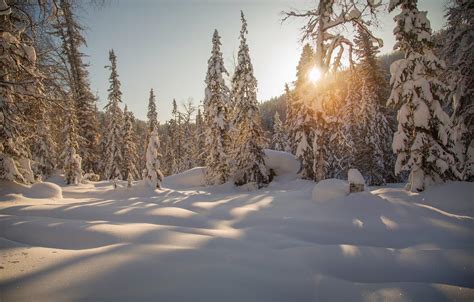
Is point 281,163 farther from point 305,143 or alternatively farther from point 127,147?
point 127,147

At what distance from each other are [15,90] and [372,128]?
24255 mm

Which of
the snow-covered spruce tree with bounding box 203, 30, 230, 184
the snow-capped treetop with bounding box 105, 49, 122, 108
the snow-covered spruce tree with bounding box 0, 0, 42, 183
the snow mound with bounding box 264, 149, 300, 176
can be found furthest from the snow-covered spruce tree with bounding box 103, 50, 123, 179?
the snow-covered spruce tree with bounding box 0, 0, 42, 183

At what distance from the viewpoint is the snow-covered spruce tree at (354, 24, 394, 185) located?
78.1ft

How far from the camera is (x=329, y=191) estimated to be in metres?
8.91

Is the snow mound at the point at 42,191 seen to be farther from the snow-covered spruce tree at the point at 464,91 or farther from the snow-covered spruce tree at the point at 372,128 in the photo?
the snow-covered spruce tree at the point at 372,128

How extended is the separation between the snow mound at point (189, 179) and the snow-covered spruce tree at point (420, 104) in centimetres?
1773

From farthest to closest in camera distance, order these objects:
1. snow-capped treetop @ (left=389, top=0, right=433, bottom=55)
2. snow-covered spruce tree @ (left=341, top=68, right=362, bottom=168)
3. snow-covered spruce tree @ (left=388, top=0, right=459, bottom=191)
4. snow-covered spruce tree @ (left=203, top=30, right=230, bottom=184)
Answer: snow-covered spruce tree @ (left=341, top=68, right=362, bottom=168), snow-covered spruce tree @ (left=203, top=30, right=230, bottom=184), snow-capped treetop @ (left=389, top=0, right=433, bottom=55), snow-covered spruce tree @ (left=388, top=0, right=459, bottom=191)

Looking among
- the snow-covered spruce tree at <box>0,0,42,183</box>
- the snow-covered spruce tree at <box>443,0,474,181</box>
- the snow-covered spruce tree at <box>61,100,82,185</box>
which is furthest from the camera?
the snow-covered spruce tree at <box>61,100,82,185</box>

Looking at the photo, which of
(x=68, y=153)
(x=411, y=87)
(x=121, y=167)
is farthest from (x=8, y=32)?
(x=121, y=167)

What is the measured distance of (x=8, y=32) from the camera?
7.00 metres

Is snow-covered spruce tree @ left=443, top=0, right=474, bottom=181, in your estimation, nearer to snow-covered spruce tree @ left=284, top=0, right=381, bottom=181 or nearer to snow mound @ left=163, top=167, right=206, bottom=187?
snow-covered spruce tree @ left=284, top=0, right=381, bottom=181

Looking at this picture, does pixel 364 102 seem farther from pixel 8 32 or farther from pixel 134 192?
pixel 8 32

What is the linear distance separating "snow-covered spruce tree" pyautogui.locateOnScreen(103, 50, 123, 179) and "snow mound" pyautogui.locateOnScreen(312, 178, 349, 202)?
28861 mm

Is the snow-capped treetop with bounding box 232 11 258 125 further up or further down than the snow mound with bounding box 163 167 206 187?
further up
